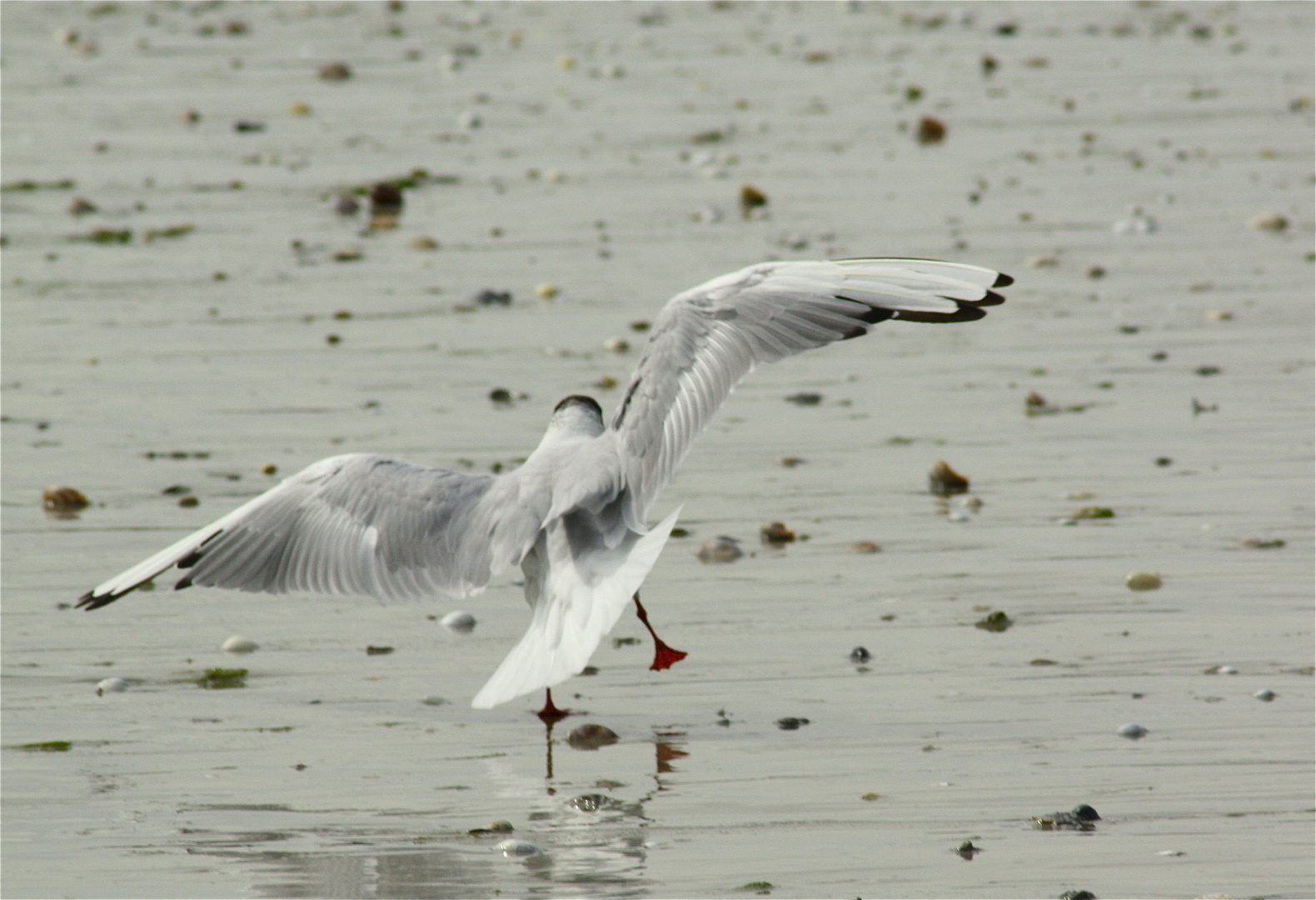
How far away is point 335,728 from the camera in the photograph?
5.55m

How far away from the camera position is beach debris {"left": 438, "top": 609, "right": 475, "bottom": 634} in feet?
21.2

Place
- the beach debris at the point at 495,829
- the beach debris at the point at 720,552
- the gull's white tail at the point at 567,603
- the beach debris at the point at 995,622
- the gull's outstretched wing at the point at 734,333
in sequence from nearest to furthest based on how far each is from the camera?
1. the beach debris at the point at 495,829
2. the gull's white tail at the point at 567,603
3. the gull's outstretched wing at the point at 734,333
4. the beach debris at the point at 995,622
5. the beach debris at the point at 720,552

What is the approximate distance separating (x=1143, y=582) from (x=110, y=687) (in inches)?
131

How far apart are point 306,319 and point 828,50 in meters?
→ 11.8

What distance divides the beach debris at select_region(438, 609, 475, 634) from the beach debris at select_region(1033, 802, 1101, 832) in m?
2.35

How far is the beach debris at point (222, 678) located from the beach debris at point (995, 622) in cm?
230

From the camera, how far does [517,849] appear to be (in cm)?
462

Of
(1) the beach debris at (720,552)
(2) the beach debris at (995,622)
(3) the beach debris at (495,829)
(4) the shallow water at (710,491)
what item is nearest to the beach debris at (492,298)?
(4) the shallow water at (710,491)

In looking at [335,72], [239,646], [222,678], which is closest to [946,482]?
[239,646]

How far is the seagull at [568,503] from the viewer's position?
5359 millimetres

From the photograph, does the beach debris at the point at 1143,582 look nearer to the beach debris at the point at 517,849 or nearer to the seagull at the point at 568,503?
the seagull at the point at 568,503

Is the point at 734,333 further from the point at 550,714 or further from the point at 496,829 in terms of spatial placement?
the point at 496,829

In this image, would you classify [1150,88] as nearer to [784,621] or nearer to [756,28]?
[756,28]

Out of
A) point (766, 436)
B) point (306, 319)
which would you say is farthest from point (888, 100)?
point (766, 436)
